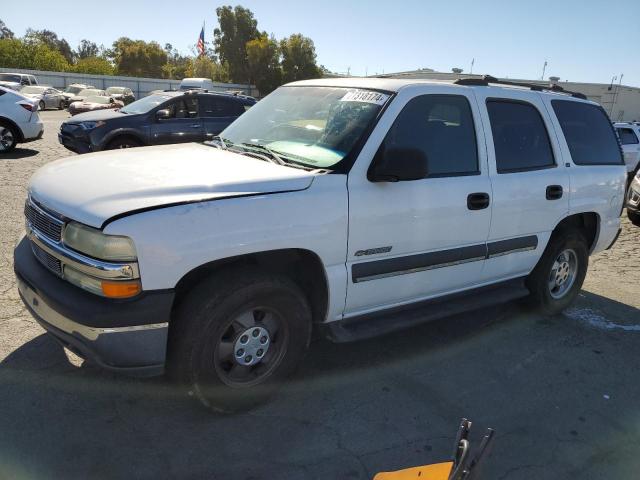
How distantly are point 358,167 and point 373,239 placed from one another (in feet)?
1.46

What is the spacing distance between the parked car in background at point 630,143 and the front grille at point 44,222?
44.2 ft

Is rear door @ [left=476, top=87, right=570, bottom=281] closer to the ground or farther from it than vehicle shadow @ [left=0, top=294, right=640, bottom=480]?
farther from it

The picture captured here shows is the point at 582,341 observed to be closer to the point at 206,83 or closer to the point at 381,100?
the point at 381,100

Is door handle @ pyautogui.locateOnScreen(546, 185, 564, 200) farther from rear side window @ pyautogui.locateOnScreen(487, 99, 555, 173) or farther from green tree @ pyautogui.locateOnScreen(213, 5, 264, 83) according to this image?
green tree @ pyautogui.locateOnScreen(213, 5, 264, 83)

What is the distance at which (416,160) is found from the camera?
3045mm

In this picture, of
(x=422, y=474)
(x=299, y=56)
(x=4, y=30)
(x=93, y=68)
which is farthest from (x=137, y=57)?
(x=422, y=474)

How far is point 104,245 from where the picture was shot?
95.8 inches

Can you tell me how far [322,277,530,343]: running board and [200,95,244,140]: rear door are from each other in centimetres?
778

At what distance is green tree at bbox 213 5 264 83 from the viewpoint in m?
60.5

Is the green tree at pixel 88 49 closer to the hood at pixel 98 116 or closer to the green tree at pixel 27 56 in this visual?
the green tree at pixel 27 56

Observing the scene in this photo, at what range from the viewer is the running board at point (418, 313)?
10.6 ft

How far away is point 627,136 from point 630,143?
11.7 inches

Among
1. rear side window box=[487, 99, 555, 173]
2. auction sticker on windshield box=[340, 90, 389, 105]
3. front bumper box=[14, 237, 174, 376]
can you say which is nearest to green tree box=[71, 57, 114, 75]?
auction sticker on windshield box=[340, 90, 389, 105]

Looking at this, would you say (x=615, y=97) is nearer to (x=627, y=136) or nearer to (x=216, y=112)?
(x=627, y=136)
